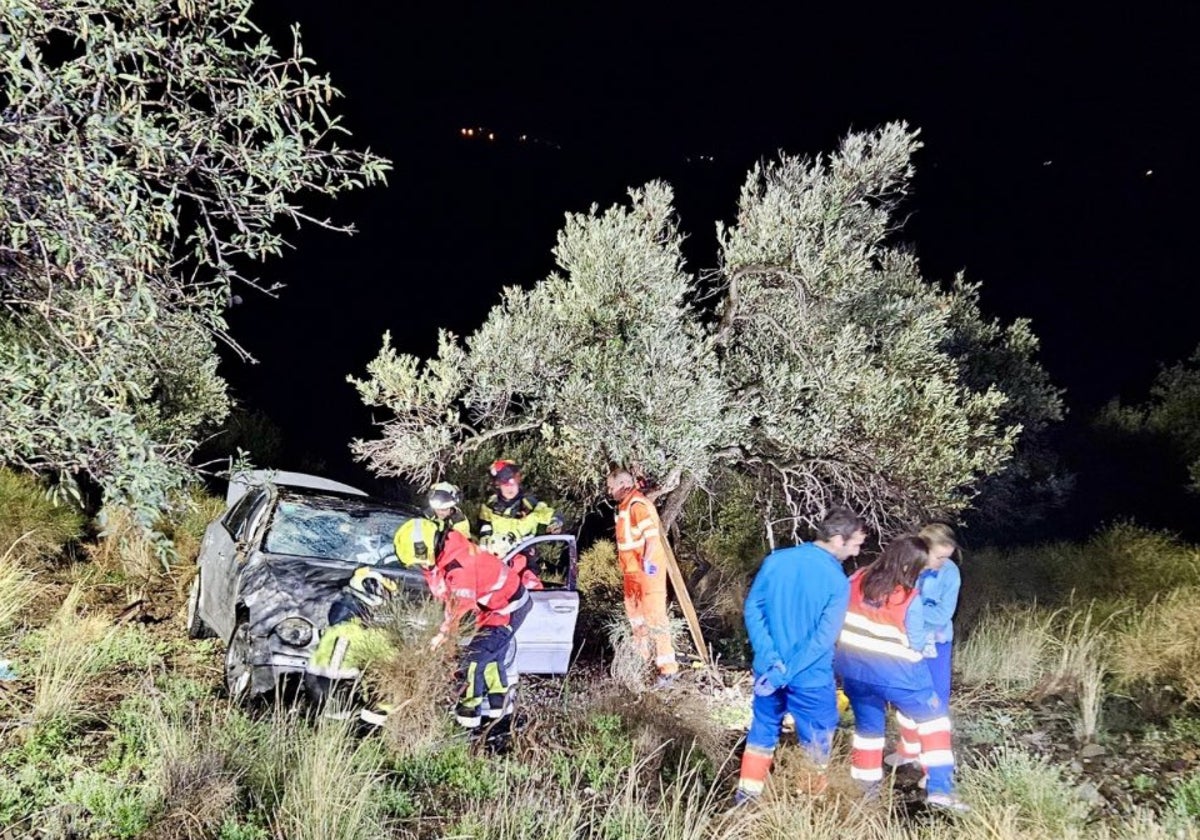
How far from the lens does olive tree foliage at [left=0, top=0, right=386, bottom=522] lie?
3.11 metres

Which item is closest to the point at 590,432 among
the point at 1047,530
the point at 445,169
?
the point at 1047,530

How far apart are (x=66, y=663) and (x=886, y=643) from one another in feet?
16.0

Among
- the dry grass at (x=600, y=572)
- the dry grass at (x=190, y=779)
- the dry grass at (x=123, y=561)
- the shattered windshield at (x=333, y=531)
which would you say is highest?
the shattered windshield at (x=333, y=531)

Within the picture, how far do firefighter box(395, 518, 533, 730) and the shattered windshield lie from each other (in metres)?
1.22

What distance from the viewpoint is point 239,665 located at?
5.58 m

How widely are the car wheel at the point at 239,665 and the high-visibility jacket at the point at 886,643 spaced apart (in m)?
3.59

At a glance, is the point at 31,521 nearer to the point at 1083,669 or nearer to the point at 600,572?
the point at 600,572

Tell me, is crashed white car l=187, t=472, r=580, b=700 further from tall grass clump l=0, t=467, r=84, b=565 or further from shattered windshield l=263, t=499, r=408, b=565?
tall grass clump l=0, t=467, r=84, b=565

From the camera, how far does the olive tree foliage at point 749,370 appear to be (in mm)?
7609

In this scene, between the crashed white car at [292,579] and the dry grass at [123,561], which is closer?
the crashed white car at [292,579]

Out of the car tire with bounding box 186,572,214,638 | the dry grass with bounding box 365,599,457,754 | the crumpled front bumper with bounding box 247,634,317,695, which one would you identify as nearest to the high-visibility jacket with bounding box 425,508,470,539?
the dry grass with bounding box 365,599,457,754

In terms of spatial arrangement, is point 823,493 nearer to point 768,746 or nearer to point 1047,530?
point 768,746

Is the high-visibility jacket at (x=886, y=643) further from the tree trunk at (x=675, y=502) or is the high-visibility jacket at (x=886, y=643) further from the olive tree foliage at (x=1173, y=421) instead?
the olive tree foliage at (x=1173, y=421)

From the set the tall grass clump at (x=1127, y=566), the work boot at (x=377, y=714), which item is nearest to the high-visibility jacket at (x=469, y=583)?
the work boot at (x=377, y=714)
